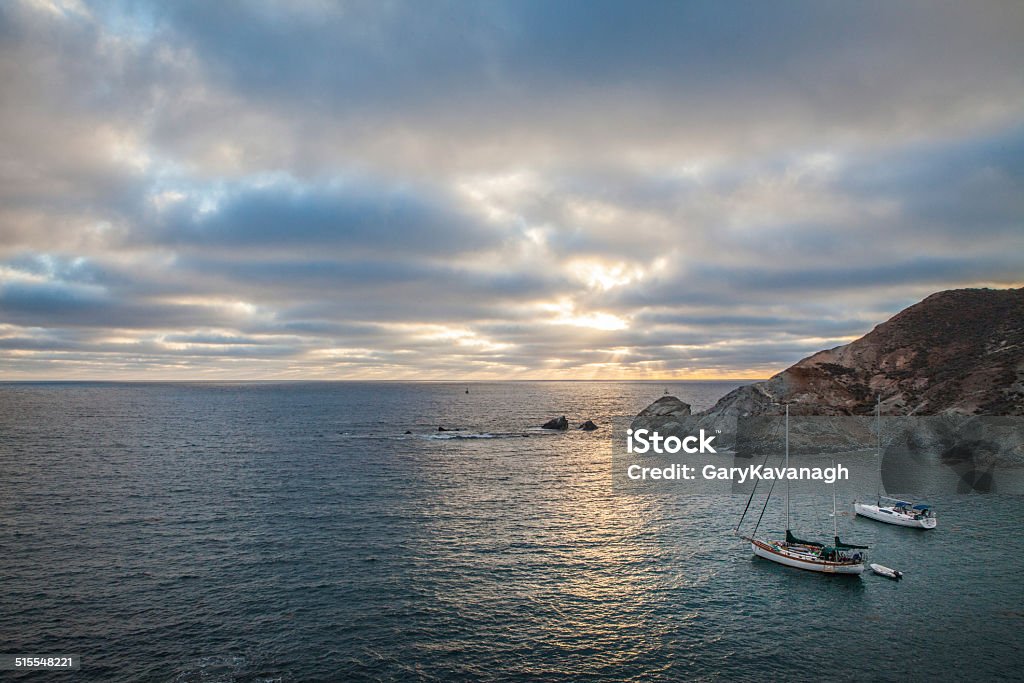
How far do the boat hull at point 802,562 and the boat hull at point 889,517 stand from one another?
19.1 meters

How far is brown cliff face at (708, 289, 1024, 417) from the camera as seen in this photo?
119 meters

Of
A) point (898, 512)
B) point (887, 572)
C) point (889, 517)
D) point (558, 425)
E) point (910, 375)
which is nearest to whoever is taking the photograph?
point (887, 572)

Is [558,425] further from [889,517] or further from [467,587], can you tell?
[467,587]

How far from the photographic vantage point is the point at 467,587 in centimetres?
4725

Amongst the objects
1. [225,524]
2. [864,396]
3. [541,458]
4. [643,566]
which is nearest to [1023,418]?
[864,396]

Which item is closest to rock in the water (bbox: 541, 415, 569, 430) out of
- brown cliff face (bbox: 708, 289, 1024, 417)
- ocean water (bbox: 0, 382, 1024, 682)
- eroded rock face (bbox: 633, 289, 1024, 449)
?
eroded rock face (bbox: 633, 289, 1024, 449)

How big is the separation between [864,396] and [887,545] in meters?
88.2

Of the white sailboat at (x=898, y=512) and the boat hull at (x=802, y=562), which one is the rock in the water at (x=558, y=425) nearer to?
the white sailboat at (x=898, y=512)

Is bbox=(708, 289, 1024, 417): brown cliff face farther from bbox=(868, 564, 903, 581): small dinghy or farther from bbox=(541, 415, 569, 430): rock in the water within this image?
bbox=(868, 564, 903, 581): small dinghy

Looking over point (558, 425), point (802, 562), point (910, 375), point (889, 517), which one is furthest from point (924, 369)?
point (802, 562)

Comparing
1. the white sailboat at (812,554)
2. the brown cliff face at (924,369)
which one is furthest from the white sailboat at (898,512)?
the brown cliff face at (924,369)

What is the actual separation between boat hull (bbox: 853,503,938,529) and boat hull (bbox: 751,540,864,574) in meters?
19.1

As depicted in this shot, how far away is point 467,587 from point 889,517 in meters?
50.5

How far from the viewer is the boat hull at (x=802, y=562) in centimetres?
5125
